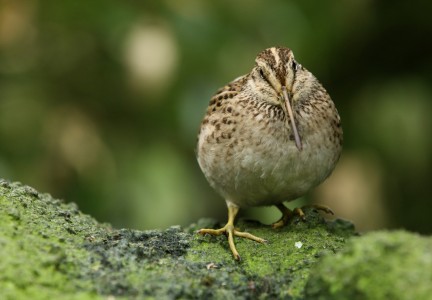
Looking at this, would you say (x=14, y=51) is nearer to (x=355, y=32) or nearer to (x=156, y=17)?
(x=156, y=17)

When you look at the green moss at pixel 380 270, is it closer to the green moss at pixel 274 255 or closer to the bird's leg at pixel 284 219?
the green moss at pixel 274 255

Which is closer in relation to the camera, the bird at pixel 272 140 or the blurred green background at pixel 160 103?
the bird at pixel 272 140

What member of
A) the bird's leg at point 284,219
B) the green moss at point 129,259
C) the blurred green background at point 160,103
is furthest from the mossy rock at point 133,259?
the blurred green background at point 160,103

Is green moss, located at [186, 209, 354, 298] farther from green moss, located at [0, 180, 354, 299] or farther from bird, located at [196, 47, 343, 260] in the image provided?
bird, located at [196, 47, 343, 260]

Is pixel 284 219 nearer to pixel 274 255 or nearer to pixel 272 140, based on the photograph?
pixel 272 140

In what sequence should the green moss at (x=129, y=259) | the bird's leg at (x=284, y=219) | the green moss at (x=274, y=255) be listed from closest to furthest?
the green moss at (x=129, y=259), the green moss at (x=274, y=255), the bird's leg at (x=284, y=219)

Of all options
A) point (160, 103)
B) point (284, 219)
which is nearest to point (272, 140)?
point (284, 219)

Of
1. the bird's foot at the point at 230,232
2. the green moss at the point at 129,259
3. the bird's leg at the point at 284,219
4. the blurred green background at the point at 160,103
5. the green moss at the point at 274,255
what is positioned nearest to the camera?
the green moss at the point at 129,259

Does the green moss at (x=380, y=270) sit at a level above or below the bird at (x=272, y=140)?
below
